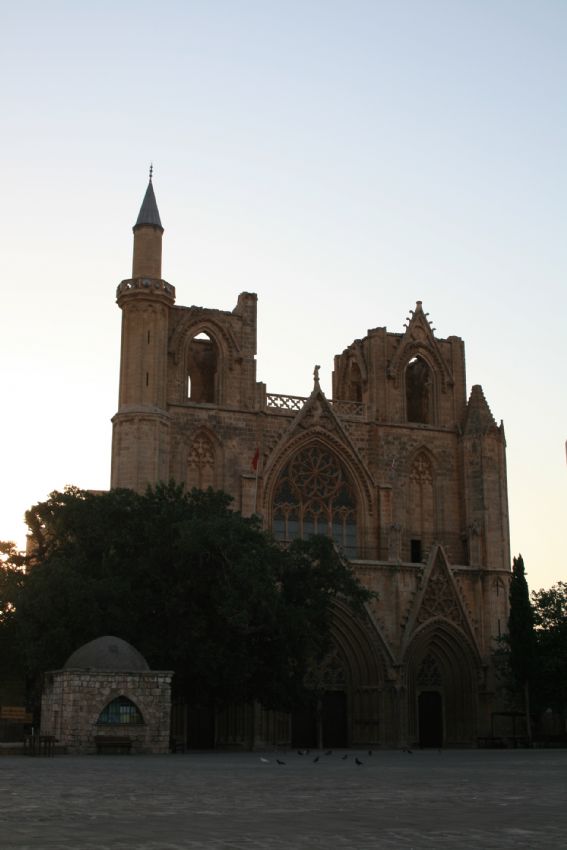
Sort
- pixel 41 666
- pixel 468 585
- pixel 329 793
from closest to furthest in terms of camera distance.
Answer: pixel 329 793 → pixel 41 666 → pixel 468 585

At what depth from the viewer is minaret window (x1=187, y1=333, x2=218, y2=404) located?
164 ft

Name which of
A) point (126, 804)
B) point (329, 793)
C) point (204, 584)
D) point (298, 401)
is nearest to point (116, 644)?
point (204, 584)

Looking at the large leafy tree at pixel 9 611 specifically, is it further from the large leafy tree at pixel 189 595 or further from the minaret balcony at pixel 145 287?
the minaret balcony at pixel 145 287

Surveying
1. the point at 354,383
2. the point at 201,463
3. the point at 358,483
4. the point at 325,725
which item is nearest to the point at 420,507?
the point at 358,483

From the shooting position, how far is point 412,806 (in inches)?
514

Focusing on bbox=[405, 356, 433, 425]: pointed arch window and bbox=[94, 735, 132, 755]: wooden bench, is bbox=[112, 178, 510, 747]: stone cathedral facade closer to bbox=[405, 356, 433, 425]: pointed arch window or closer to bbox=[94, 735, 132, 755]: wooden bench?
bbox=[405, 356, 433, 425]: pointed arch window

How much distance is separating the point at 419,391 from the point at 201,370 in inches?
406

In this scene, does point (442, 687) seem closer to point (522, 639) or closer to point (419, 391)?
point (522, 639)

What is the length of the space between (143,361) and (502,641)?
724 inches

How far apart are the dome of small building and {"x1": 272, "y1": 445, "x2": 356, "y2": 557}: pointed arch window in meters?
17.4

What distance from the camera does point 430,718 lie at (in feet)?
153

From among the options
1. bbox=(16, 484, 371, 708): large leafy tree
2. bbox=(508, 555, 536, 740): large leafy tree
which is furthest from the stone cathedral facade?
bbox=(16, 484, 371, 708): large leafy tree

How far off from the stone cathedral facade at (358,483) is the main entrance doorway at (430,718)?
0.19 ft

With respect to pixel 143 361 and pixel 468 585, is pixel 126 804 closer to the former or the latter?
pixel 143 361
